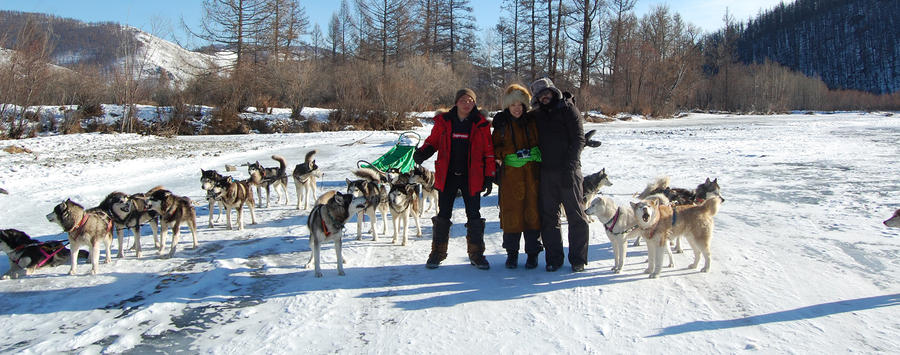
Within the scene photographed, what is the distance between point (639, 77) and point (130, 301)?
4412cm

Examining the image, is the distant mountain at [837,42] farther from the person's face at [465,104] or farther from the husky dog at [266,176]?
the person's face at [465,104]

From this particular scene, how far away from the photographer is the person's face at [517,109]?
4.84 meters

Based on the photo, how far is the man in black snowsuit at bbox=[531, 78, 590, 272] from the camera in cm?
471

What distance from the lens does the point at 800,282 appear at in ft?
15.0

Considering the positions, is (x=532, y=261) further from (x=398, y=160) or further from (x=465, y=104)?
(x=398, y=160)

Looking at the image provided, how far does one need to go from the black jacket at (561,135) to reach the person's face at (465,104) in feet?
2.29

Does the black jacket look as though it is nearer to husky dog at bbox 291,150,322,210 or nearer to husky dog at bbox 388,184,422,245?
husky dog at bbox 388,184,422,245

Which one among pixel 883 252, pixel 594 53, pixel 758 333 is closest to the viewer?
pixel 758 333

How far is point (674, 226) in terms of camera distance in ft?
15.9

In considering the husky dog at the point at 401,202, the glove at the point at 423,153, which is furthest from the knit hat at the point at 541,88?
the husky dog at the point at 401,202

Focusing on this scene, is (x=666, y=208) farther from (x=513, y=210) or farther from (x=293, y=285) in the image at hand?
(x=293, y=285)

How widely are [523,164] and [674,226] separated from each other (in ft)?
5.23

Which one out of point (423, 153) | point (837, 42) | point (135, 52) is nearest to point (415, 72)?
point (135, 52)

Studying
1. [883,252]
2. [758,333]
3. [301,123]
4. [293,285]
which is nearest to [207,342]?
[293,285]
